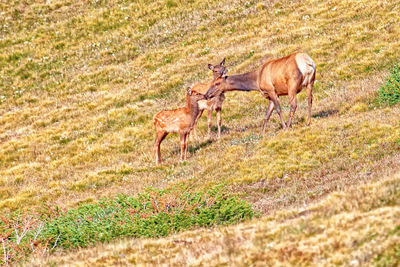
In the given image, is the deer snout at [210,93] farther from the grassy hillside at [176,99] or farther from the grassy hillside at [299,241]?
the grassy hillside at [299,241]

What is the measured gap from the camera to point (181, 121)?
2069cm

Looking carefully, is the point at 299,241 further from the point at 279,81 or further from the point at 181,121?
the point at 181,121

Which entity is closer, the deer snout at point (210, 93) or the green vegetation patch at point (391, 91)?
the green vegetation patch at point (391, 91)

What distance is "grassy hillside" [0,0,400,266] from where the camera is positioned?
53.4 feet


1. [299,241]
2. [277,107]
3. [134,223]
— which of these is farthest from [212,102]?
[299,241]

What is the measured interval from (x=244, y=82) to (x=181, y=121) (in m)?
2.84

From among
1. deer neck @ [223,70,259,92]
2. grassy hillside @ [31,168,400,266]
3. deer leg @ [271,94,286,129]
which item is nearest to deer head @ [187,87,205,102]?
deer neck @ [223,70,259,92]

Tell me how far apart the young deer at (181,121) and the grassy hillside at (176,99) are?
2.98ft

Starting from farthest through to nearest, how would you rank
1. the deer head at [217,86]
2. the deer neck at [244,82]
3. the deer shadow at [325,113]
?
the deer head at [217,86], the deer neck at [244,82], the deer shadow at [325,113]

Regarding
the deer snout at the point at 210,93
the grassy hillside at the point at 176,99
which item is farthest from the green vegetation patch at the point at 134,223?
the deer snout at the point at 210,93

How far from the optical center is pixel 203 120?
82.3ft

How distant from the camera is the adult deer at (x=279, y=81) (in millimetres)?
19391

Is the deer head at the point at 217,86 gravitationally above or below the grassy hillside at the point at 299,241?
below

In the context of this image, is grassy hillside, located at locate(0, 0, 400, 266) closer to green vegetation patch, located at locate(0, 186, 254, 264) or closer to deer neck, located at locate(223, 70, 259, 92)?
green vegetation patch, located at locate(0, 186, 254, 264)
